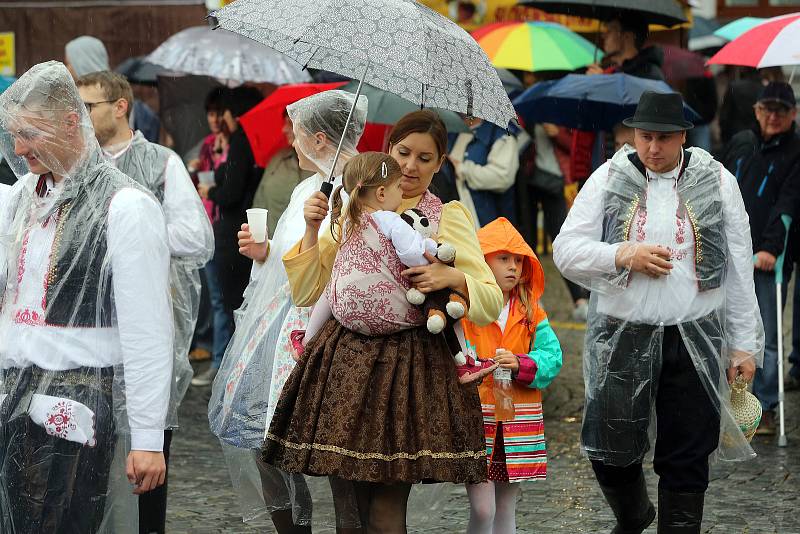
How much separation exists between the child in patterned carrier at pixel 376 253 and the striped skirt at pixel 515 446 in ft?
3.57

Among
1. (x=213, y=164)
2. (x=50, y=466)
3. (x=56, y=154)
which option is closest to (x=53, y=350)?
(x=50, y=466)

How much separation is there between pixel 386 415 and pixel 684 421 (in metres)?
1.67

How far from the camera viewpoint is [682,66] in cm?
1180

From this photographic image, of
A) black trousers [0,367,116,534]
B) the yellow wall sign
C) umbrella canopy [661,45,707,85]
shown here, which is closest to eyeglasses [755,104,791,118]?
umbrella canopy [661,45,707,85]

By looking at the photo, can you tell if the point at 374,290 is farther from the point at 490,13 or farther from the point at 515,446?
the point at 490,13

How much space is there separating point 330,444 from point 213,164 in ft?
17.5

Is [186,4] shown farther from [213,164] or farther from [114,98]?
[114,98]

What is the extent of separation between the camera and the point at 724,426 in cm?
543

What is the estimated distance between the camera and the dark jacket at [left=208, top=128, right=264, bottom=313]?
875cm

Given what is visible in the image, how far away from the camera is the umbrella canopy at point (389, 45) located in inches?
168

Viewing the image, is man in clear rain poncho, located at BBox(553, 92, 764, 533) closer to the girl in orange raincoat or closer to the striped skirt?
the girl in orange raincoat

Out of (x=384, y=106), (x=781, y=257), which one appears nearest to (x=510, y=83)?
(x=384, y=106)

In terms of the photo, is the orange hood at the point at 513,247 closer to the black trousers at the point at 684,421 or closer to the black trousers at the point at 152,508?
the black trousers at the point at 684,421

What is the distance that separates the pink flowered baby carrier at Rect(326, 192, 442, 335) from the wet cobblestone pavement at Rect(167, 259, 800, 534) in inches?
41.1
